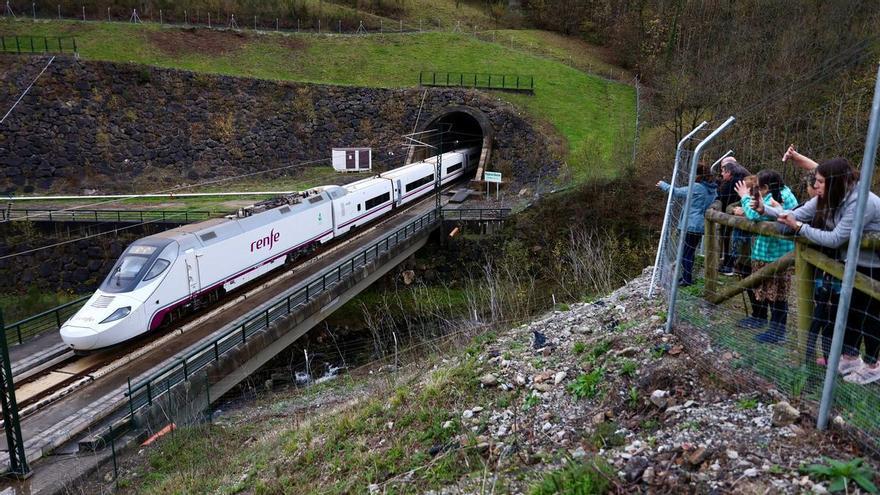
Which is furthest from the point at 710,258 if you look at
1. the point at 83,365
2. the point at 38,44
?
the point at 38,44

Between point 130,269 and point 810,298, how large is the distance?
615 inches

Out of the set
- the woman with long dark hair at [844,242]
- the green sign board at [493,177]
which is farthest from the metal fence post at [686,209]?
the green sign board at [493,177]

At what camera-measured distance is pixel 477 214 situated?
30.0 meters

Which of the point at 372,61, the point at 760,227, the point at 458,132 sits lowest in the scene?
the point at 458,132

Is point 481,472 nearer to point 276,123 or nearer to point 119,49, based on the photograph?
point 276,123

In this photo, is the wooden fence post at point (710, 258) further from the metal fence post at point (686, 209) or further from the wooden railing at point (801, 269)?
the metal fence post at point (686, 209)

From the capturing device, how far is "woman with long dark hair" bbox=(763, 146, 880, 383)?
489 centimetres

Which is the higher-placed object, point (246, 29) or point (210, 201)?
point (246, 29)

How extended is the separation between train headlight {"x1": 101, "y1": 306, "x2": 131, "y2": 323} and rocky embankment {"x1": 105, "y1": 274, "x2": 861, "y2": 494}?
16.7 feet

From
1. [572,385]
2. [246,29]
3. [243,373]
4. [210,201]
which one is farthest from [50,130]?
[572,385]

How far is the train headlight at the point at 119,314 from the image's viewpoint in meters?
14.2

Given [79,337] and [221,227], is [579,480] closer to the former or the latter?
[79,337]

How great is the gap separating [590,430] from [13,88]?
136 ft

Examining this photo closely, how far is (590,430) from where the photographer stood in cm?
595
